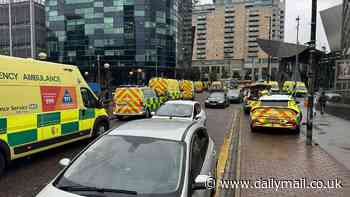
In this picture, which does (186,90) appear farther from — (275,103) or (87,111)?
(87,111)

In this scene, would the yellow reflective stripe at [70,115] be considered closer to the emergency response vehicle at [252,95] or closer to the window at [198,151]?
the window at [198,151]

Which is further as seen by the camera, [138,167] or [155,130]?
[155,130]

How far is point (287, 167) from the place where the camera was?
6832 mm

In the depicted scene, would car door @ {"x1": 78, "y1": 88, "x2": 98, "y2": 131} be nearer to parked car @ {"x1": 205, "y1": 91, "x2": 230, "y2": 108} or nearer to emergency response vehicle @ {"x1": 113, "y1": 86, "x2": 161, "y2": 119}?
emergency response vehicle @ {"x1": 113, "y1": 86, "x2": 161, "y2": 119}

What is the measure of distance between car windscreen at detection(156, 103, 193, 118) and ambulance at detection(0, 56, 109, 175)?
7.94 feet

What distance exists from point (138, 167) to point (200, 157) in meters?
1.02

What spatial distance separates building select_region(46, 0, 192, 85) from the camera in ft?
246

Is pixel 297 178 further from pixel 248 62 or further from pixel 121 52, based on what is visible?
pixel 248 62

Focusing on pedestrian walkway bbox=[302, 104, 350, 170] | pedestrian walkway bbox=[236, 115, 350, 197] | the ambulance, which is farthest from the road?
pedestrian walkway bbox=[302, 104, 350, 170]

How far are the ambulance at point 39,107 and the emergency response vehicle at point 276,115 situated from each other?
629 centimetres

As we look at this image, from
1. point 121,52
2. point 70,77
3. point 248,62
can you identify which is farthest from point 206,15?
point 70,77

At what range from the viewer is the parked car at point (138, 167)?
9.54 feet

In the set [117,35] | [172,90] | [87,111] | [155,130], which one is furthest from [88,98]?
[117,35]

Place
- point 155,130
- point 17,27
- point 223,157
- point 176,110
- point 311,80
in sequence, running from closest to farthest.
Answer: point 155,130 → point 223,157 → point 311,80 → point 176,110 → point 17,27
